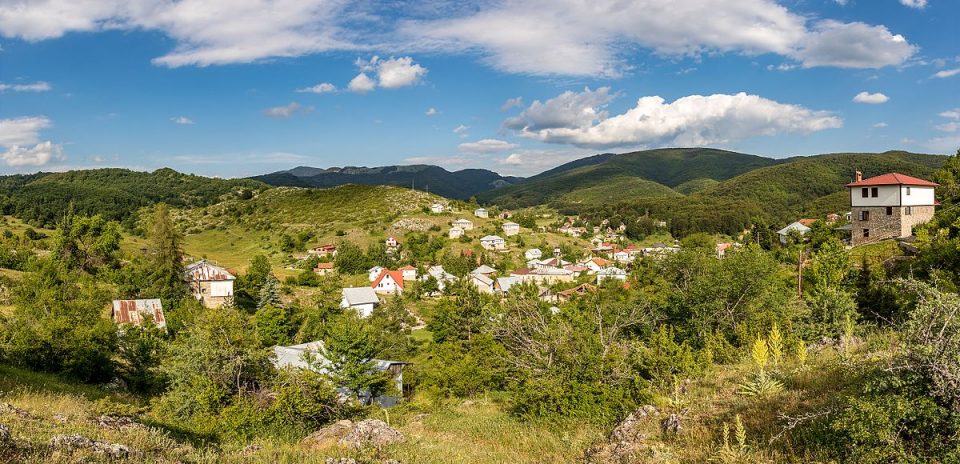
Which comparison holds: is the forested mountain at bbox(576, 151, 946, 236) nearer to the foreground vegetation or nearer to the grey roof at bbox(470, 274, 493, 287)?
the grey roof at bbox(470, 274, 493, 287)

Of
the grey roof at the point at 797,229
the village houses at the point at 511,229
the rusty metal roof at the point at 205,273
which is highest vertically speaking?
the grey roof at the point at 797,229

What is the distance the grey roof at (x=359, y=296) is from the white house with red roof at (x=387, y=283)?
317 inches

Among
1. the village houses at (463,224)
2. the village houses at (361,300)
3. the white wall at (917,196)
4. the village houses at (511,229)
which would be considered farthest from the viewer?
the village houses at (511,229)

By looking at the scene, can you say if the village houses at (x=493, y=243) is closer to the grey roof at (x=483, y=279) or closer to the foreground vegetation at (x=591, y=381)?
the grey roof at (x=483, y=279)

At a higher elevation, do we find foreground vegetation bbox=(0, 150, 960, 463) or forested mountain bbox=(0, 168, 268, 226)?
forested mountain bbox=(0, 168, 268, 226)

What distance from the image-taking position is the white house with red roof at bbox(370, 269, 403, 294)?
74.7 metres

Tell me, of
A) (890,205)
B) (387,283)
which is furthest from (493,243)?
(890,205)

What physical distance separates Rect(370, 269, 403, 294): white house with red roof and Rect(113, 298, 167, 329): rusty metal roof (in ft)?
115

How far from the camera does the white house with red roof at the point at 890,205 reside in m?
30.8

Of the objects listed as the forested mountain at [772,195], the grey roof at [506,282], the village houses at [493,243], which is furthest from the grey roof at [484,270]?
the forested mountain at [772,195]

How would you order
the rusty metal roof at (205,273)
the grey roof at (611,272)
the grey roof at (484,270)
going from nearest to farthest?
the rusty metal roof at (205,273)
the grey roof at (611,272)
the grey roof at (484,270)

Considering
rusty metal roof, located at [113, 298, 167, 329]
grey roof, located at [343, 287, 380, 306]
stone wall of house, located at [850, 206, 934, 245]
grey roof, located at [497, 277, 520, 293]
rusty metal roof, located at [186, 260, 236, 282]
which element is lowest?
grey roof, located at [497, 277, 520, 293]

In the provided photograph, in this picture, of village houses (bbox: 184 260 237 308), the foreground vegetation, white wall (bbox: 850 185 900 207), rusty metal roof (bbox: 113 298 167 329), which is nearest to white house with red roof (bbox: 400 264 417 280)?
village houses (bbox: 184 260 237 308)

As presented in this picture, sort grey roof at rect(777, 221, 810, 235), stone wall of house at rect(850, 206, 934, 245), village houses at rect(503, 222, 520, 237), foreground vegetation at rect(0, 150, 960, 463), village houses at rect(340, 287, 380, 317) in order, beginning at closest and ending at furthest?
foreground vegetation at rect(0, 150, 960, 463) → stone wall of house at rect(850, 206, 934, 245) → village houses at rect(340, 287, 380, 317) → grey roof at rect(777, 221, 810, 235) → village houses at rect(503, 222, 520, 237)
